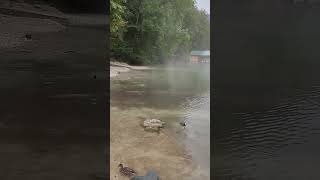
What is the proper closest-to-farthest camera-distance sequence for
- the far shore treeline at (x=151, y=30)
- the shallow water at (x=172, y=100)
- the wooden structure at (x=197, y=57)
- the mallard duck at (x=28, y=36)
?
the mallard duck at (x=28, y=36) → the wooden structure at (x=197, y=57) → the shallow water at (x=172, y=100) → the far shore treeline at (x=151, y=30)

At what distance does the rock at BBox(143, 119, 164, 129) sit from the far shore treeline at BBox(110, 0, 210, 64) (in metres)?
0.41

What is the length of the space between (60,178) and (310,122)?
95 cm

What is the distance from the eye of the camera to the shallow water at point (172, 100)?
1880 millimetres

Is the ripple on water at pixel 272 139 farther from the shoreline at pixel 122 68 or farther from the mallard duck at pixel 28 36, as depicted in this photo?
the shoreline at pixel 122 68

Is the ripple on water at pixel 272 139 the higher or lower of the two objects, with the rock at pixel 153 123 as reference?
higher

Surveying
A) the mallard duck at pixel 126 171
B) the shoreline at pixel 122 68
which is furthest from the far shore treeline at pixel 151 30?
the mallard duck at pixel 126 171

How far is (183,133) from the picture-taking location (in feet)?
7.14

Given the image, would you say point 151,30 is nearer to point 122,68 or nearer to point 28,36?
point 122,68

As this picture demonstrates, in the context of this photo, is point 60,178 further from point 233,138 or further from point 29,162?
point 233,138

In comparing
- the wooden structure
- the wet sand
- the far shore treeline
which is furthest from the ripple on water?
the far shore treeline

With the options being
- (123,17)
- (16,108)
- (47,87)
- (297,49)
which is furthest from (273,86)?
(123,17)

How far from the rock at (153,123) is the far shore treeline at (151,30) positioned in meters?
0.41

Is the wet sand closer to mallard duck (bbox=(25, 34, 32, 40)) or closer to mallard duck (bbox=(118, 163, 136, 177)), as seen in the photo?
mallard duck (bbox=(118, 163, 136, 177))

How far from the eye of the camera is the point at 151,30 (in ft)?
7.42
